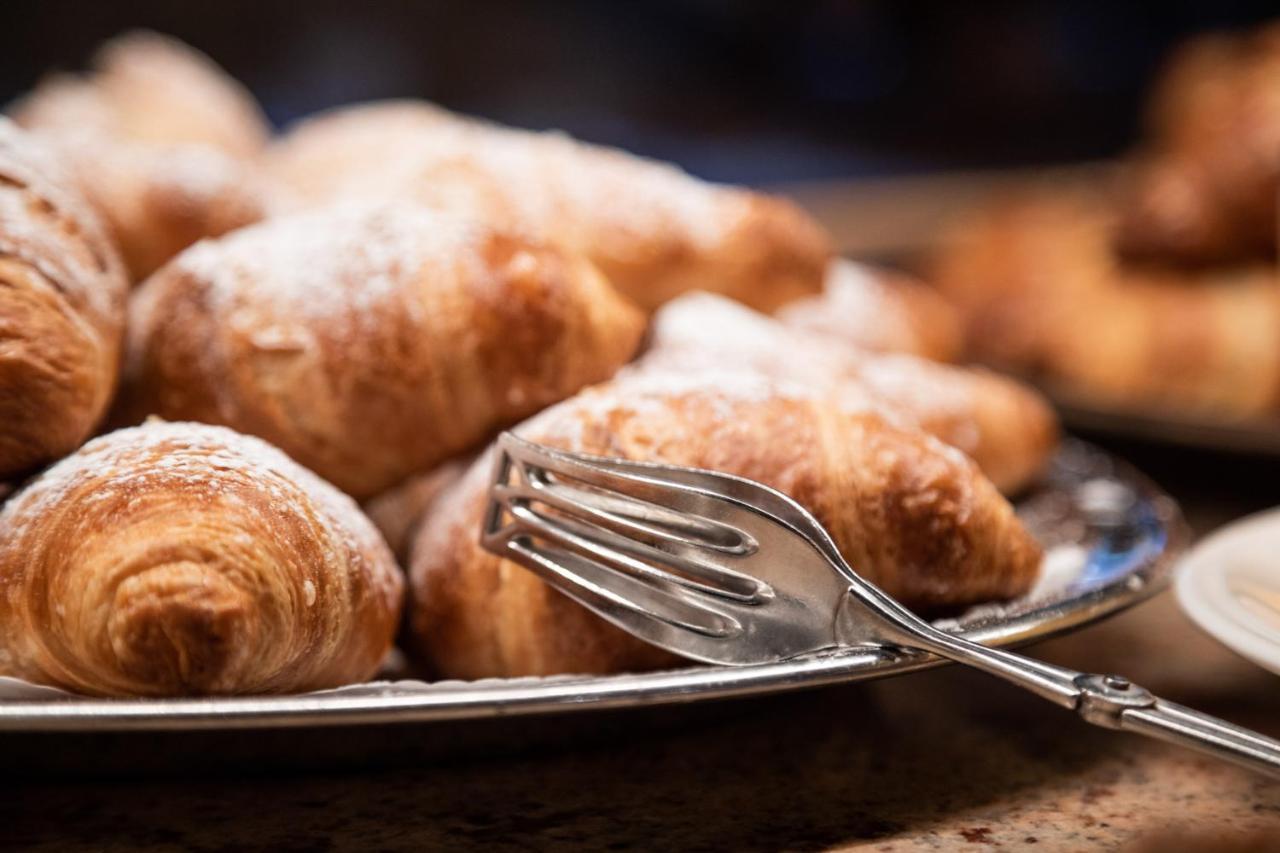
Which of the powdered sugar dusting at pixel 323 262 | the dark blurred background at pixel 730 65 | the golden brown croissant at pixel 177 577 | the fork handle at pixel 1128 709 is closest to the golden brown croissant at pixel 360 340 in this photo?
the powdered sugar dusting at pixel 323 262

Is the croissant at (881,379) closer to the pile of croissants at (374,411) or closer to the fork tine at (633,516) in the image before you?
the pile of croissants at (374,411)

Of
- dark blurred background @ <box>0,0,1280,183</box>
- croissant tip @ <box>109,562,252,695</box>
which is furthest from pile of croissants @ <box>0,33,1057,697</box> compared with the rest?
dark blurred background @ <box>0,0,1280,183</box>

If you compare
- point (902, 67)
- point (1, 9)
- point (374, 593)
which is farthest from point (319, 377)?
point (902, 67)

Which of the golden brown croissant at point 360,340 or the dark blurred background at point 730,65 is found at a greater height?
the dark blurred background at point 730,65

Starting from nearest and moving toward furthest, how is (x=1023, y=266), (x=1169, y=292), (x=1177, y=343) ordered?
Answer: (x=1177, y=343) → (x=1169, y=292) → (x=1023, y=266)

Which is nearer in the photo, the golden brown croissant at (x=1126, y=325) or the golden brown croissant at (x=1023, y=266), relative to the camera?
the golden brown croissant at (x=1126, y=325)

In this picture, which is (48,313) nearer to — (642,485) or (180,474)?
(180,474)

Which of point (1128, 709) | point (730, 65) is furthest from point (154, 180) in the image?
point (730, 65)
